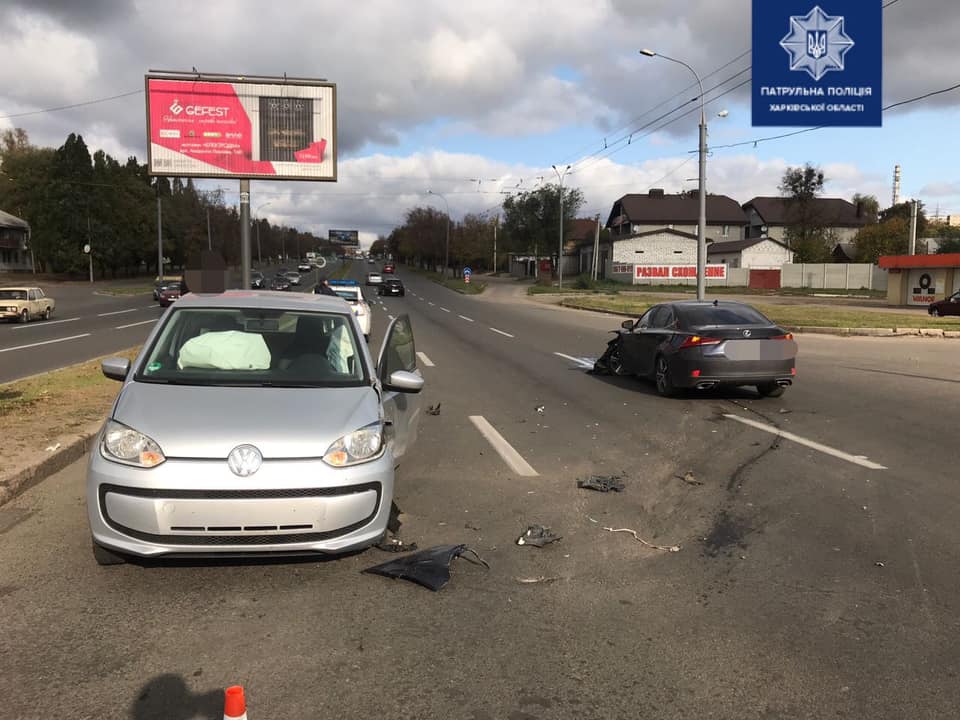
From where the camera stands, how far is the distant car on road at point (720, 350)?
10102mm

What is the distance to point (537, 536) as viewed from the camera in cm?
492

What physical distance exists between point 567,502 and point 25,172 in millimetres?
87298

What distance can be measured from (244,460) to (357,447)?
2.04 feet

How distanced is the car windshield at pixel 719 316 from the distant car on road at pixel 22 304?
26189mm

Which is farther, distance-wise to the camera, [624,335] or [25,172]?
[25,172]

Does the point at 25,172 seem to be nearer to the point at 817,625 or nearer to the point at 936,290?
the point at 936,290

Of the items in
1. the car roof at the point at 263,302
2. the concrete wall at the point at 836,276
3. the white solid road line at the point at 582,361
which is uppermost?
the concrete wall at the point at 836,276

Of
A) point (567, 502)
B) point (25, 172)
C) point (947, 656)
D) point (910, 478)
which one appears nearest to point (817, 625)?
point (947, 656)

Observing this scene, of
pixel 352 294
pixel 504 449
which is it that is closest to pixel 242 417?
pixel 504 449

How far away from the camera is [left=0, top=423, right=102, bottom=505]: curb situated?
5528 millimetres

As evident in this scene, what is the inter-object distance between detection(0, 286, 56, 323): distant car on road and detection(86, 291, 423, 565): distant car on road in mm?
27267

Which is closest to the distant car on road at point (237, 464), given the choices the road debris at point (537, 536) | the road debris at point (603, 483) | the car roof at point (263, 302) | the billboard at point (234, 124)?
the car roof at point (263, 302)

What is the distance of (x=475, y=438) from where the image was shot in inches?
320

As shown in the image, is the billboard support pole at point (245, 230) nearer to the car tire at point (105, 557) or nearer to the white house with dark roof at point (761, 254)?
the car tire at point (105, 557)
